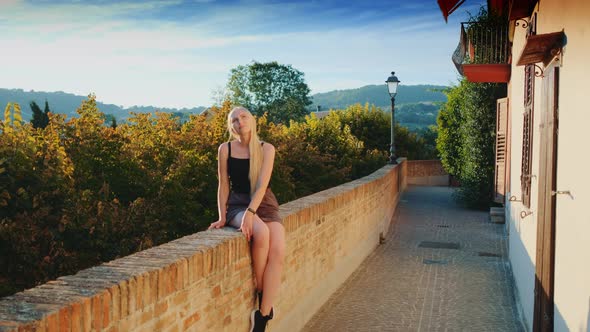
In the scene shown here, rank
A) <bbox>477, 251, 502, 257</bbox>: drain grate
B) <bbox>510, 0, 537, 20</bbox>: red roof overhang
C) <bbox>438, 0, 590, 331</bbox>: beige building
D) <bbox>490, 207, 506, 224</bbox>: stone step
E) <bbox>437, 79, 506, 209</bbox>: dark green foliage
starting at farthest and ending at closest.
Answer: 1. <bbox>437, 79, 506, 209</bbox>: dark green foliage
2. <bbox>490, 207, 506, 224</bbox>: stone step
3. <bbox>477, 251, 502, 257</bbox>: drain grate
4. <bbox>510, 0, 537, 20</bbox>: red roof overhang
5. <bbox>438, 0, 590, 331</bbox>: beige building

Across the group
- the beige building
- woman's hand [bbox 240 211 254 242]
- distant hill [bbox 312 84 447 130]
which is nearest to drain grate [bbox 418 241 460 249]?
the beige building

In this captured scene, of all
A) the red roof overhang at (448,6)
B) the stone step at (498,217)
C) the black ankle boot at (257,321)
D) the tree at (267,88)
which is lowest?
the stone step at (498,217)

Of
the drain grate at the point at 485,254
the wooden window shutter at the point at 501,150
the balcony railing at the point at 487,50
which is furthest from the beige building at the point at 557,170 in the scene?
the wooden window shutter at the point at 501,150

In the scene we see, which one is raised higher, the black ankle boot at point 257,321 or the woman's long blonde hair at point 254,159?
the woman's long blonde hair at point 254,159

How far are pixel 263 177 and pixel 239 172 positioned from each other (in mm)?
257

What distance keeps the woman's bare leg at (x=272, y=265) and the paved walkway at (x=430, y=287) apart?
6.29 ft

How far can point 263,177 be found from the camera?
15.8 feet

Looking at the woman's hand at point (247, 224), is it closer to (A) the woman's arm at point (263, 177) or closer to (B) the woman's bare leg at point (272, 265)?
(A) the woman's arm at point (263, 177)

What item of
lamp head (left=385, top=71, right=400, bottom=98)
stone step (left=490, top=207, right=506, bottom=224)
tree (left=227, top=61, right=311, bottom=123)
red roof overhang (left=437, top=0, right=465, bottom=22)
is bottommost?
stone step (left=490, top=207, right=506, bottom=224)

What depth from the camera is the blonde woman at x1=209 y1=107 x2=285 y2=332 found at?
488 cm

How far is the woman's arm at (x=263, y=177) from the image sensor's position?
15.6ft

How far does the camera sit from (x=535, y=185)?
20.6ft

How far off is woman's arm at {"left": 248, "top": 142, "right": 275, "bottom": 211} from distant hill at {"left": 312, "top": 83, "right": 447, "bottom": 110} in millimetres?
147387

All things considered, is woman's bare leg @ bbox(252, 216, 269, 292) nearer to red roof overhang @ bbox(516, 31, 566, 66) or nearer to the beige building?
the beige building
